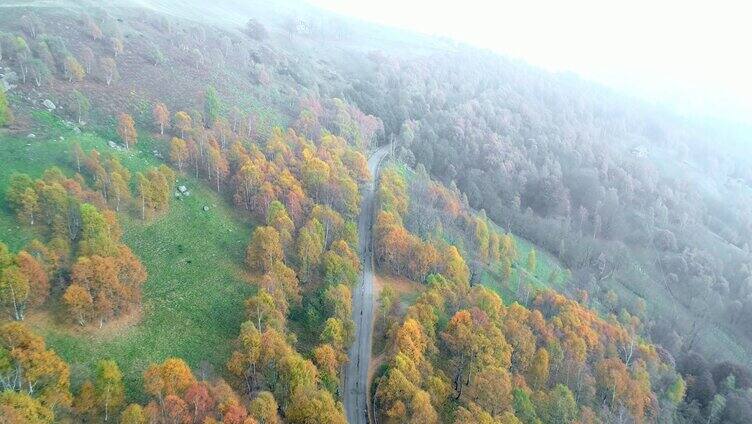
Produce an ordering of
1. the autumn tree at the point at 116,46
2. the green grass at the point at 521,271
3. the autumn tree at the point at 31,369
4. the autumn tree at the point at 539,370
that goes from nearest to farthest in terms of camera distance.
A: the autumn tree at the point at 31,369
the autumn tree at the point at 539,370
the green grass at the point at 521,271
the autumn tree at the point at 116,46

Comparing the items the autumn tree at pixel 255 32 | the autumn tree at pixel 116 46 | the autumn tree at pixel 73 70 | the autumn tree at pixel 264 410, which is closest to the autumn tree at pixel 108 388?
the autumn tree at pixel 264 410

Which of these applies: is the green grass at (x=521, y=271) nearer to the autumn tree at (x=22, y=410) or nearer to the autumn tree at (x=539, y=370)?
the autumn tree at (x=539, y=370)

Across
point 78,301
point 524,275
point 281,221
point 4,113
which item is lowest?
point 524,275

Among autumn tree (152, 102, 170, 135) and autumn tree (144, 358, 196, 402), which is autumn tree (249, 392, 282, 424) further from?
autumn tree (152, 102, 170, 135)

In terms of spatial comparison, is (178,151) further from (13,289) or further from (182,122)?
(13,289)

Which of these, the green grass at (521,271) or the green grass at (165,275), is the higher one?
the green grass at (165,275)

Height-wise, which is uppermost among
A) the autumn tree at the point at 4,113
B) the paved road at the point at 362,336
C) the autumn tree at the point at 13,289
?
the autumn tree at the point at 4,113

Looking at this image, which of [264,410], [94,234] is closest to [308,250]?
[94,234]

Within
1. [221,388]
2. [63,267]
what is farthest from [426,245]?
[63,267]
